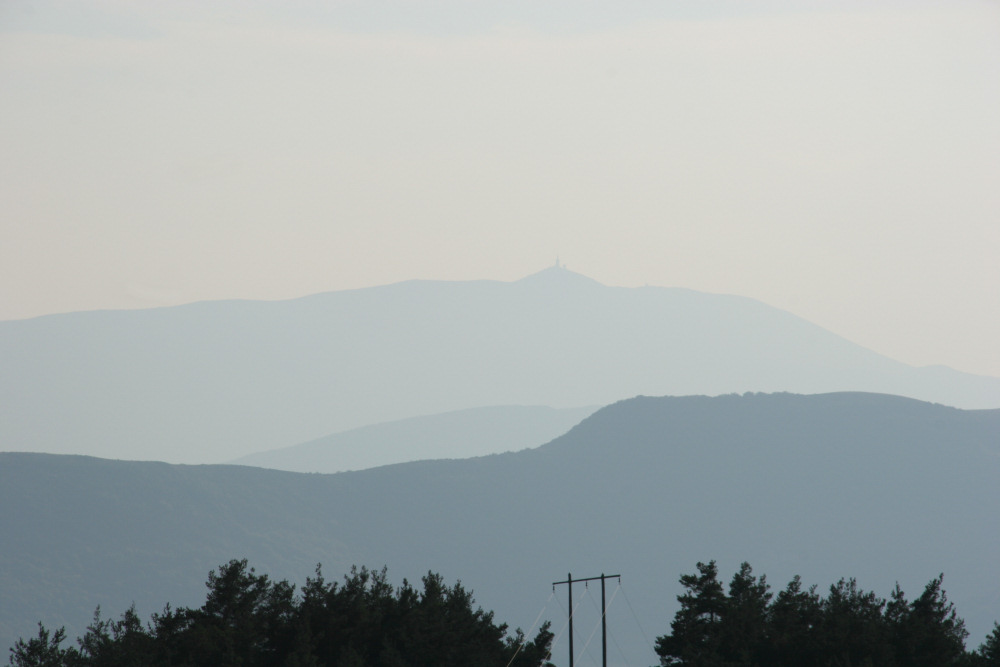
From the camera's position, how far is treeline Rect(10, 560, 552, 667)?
59219mm

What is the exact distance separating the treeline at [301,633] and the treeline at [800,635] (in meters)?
9.63

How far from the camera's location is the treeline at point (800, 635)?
6272 centimetres

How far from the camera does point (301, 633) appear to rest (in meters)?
60.9

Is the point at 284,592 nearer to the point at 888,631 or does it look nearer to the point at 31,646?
the point at 31,646

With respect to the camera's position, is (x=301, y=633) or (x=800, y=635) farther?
(x=800, y=635)

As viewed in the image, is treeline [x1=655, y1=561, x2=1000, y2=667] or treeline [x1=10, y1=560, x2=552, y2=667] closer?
treeline [x1=10, y1=560, x2=552, y2=667]

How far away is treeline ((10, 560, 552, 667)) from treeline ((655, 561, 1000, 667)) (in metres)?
9.63

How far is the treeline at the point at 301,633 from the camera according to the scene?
59.2 metres

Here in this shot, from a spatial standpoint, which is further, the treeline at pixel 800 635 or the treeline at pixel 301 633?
the treeline at pixel 800 635

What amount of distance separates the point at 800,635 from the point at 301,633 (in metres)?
26.4

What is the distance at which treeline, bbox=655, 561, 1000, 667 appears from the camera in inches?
2469

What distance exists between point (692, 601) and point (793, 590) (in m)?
7.29

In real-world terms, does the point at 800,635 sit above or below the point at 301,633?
above

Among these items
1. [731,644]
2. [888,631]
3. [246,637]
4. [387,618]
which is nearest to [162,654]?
[246,637]
